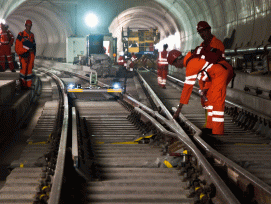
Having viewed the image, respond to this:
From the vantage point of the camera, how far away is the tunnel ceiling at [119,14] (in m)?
18.5

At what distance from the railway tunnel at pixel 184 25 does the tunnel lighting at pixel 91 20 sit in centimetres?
32

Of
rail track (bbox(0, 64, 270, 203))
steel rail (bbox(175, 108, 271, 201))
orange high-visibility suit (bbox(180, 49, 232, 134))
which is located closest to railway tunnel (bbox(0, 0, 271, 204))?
orange high-visibility suit (bbox(180, 49, 232, 134))

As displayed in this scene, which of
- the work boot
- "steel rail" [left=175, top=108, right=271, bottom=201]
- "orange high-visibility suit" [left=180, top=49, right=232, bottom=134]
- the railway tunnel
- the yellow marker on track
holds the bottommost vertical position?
the yellow marker on track

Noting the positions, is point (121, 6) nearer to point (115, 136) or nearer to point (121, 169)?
point (115, 136)

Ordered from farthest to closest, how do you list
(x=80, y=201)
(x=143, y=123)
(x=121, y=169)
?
(x=143, y=123)
(x=121, y=169)
(x=80, y=201)

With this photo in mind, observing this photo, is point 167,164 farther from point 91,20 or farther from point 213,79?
point 91,20

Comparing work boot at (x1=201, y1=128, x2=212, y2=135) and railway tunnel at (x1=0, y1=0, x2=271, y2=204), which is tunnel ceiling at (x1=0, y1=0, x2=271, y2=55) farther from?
work boot at (x1=201, y1=128, x2=212, y2=135)

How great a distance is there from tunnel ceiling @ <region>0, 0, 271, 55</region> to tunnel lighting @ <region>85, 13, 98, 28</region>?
0.32m

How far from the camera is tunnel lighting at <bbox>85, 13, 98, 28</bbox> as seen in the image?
3284 cm

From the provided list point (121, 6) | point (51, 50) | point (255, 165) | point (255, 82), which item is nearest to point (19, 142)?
point (255, 165)

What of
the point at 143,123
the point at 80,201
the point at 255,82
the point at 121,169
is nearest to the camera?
the point at 80,201

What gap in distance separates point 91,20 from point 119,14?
250 cm

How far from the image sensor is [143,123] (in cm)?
774

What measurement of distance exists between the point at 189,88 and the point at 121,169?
2205 mm
